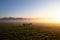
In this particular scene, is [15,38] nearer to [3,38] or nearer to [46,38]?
[3,38]

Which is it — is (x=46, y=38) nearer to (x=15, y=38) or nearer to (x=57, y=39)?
(x=57, y=39)

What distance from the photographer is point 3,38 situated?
8242mm

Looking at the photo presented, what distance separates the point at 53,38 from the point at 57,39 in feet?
1.06

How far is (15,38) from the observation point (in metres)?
8.17

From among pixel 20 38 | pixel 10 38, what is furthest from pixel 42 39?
pixel 10 38

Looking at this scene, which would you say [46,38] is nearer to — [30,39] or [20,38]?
[30,39]

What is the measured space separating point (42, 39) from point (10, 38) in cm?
217

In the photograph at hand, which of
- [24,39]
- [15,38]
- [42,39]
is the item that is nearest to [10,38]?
[15,38]

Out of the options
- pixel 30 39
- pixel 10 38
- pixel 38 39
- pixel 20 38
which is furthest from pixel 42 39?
pixel 10 38

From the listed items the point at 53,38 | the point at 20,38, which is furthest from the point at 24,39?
the point at 53,38

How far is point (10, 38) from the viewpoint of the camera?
8.25m

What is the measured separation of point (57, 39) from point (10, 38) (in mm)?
3185

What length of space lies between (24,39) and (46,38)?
1553mm

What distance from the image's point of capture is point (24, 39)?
8.06 m
